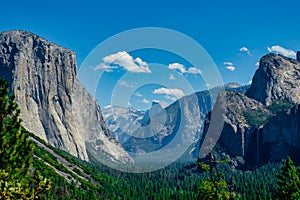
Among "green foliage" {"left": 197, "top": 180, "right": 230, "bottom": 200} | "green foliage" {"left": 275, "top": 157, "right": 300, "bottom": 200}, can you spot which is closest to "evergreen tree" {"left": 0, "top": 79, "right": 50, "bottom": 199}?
"green foliage" {"left": 197, "top": 180, "right": 230, "bottom": 200}

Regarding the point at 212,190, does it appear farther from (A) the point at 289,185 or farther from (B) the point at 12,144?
(A) the point at 289,185

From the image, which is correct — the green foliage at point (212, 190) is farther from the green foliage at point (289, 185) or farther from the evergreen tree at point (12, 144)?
the green foliage at point (289, 185)

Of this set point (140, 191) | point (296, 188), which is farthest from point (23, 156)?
Result: point (140, 191)

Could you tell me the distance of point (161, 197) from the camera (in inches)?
6437

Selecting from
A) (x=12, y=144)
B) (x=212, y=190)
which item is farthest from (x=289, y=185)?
(x=12, y=144)

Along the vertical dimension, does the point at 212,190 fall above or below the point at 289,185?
above

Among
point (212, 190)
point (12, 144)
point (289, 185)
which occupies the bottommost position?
point (289, 185)

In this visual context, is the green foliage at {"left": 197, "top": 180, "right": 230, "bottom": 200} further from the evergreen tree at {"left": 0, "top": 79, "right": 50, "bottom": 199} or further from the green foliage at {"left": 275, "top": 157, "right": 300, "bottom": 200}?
the green foliage at {"left": 275, "top": 157, "right": 300, "bottom": 200}

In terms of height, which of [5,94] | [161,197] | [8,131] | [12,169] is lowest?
[161,197]

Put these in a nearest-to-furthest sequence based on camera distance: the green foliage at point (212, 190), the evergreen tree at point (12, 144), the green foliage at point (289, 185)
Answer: the evergreen tree at point (12, 144) → the green foliage at point (212, 190) → the green foliage at point (289, 185)

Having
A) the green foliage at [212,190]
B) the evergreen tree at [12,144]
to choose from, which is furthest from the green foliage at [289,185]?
the evergreen tree at [12,144]

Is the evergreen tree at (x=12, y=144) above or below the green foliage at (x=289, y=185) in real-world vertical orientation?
above

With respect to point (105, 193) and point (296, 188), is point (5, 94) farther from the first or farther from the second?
point (105, 193)

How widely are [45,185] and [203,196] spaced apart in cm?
1467
